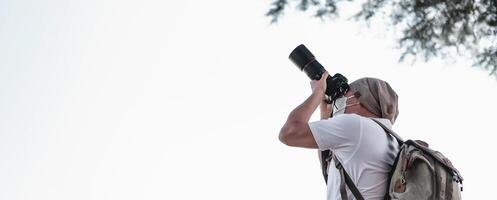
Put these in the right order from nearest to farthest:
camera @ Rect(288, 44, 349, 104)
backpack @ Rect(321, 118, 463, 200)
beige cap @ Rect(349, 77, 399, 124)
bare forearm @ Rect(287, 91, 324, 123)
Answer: backpack @ Rect(321, 118, 463, 200)
bare forearm @ Rect(287, 91, 324, 123)
beige cap @ Rect(349, 77, 399, 124)
camera @ Rect(288, 44, 349, 104)

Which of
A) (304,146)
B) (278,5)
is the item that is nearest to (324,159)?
(304,146)

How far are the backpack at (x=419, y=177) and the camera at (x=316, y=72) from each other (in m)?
0.56

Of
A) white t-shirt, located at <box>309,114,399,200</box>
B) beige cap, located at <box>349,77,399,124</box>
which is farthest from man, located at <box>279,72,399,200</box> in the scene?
beige cap, located at <box>349,77,399,124</box>

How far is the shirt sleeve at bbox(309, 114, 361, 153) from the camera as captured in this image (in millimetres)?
2666

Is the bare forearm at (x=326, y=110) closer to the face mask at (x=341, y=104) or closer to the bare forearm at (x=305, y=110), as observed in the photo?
the face mask at (x=341, y=104)

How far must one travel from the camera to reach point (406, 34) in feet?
12.6

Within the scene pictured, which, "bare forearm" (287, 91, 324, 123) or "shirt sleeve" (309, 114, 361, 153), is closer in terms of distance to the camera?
"shirt sleeve" (309, 114, 361, 153)

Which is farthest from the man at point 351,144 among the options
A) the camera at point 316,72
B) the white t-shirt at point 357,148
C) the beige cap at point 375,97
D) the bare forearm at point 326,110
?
the bare forearm at point 326,110

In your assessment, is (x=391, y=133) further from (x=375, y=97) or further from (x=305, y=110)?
(x=305, y=110)

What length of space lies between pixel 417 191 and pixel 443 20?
1576mm

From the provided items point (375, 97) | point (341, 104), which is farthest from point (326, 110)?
point (375, 97)

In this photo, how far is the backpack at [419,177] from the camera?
252 centimetres

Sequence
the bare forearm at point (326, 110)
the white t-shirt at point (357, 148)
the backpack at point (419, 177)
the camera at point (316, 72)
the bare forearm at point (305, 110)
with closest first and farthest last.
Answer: the backpack at point (419, 177), the white t-shirt at point (357, 148), the bare forearm at point (305, 110), the camera at point (316, 72), the bare forearm at point (326, 110)

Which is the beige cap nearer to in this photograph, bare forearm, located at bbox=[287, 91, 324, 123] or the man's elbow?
bare forearm, located at bbox=[287, 91, 324, 123]
